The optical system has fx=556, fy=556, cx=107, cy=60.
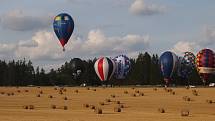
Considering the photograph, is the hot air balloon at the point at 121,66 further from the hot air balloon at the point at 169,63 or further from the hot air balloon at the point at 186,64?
the hot air balloon at the point at 169,63

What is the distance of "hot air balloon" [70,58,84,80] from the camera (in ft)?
504

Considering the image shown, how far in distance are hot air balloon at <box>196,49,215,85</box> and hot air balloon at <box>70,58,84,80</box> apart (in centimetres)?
4680

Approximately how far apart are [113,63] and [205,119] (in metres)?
86.4

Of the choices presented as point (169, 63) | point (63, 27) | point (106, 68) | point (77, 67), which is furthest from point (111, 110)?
point (77, 67)

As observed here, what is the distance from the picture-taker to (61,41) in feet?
313

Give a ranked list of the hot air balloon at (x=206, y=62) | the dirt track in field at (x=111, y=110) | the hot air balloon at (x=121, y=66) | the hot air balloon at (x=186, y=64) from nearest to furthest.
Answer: the dirt track in field at (x=111, y=110) < the hot air balloon at (x=206, y=62) < the hot air balloon at (x=186, y=64) < the hot air balloon at (x=121, y=66)

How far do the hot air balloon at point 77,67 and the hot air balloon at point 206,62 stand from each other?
46800 millimetres

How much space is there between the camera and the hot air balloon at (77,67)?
504ft

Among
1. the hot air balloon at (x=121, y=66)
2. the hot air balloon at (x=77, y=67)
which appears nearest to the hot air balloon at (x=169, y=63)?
the hot air balloon at (x=121, y=66)

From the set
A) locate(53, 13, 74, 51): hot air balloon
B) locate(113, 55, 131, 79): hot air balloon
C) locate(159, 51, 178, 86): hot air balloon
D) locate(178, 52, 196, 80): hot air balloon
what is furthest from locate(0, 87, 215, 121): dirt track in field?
locate(113, 55, 131, 79): hot air balloon

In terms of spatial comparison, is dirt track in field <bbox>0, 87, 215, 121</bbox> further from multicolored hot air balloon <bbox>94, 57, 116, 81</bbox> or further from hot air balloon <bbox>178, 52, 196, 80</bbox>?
hot air balloon <bbox>178, 52, 196, 80</bbox>

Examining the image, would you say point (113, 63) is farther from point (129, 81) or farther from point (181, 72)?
point (129, 81)

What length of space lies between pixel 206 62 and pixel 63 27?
32.9 m

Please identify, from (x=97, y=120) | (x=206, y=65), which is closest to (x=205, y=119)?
(x=97, y=120)
